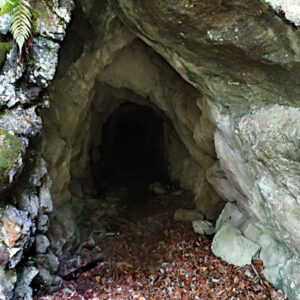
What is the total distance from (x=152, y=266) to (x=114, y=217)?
2253 millimetres

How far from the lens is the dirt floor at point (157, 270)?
3.93 meters

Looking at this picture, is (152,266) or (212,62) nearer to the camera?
(212,62)

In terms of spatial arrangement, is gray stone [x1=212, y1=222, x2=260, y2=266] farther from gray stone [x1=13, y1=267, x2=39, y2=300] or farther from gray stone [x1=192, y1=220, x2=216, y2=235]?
gray stone [x1=13, y1=267, x2=39, y2=300]

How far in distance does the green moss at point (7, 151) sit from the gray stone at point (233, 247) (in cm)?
351

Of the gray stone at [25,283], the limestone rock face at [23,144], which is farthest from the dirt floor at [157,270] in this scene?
the limestone rock face at [23,144]

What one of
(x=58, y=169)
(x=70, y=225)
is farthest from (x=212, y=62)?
(x=70, y=225)

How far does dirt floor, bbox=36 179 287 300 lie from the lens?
12.9ft

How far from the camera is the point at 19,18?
345cm

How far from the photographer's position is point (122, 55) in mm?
6465

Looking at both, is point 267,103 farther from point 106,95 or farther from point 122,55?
point 106,95

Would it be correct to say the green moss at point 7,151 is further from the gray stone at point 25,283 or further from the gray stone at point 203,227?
the gray stone at point 203,227

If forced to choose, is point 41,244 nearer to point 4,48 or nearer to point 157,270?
point 157,270

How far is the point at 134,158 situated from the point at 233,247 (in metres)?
11.2

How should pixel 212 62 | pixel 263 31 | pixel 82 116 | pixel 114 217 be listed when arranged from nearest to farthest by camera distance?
pixel 263 31, pixel 212 62, pixel 82 116, pixel 114 217
